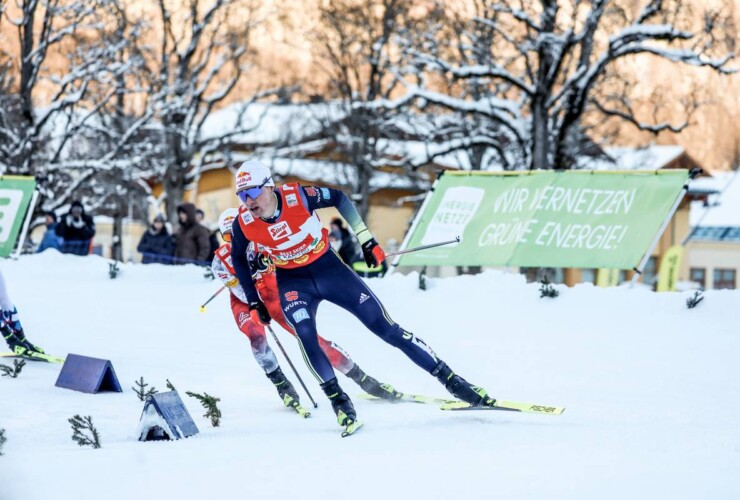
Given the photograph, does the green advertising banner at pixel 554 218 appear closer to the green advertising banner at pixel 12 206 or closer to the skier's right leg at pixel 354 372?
the skier's right leg at pixel 354 372

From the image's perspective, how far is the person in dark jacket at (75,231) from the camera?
1667 cm

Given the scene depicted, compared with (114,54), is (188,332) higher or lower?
lower

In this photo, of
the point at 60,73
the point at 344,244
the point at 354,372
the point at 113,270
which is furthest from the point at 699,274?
the point at 354,372

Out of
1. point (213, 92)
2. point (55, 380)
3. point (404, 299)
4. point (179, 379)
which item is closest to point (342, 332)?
point (404, 299)

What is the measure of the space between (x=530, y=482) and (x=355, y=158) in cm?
2752

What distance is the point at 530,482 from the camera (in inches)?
183

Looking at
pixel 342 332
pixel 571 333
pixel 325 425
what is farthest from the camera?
pixel 342 332

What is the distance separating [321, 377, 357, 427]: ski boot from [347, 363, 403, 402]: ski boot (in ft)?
3.20

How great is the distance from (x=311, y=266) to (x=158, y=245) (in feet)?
30.2

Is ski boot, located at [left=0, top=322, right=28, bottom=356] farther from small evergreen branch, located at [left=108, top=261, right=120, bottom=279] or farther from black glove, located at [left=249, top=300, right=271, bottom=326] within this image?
small evergreen branch, located at [left=108, top=261, right=120, bottom=279]

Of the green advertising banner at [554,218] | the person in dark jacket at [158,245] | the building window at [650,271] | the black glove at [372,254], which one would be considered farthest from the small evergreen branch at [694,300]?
the building window at [650,271]

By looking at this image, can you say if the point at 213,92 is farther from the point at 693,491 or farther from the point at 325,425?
the point at 693,491

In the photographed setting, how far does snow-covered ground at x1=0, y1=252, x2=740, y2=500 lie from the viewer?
471 cm

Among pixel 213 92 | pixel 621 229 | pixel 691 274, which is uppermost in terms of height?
pixel 213 92
